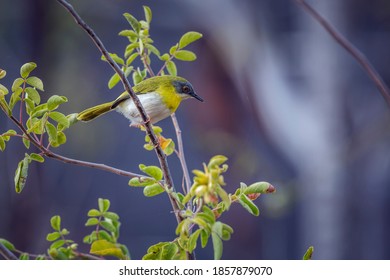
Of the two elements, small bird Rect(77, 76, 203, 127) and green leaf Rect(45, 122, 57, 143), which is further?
small bird Rect(77, 76, 203, 127)

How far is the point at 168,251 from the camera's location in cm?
62

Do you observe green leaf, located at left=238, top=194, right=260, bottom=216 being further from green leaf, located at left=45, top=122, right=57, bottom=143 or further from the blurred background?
the blurred background

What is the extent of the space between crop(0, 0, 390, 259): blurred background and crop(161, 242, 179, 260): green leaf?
4.34ft

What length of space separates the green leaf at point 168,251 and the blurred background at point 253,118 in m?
1.32

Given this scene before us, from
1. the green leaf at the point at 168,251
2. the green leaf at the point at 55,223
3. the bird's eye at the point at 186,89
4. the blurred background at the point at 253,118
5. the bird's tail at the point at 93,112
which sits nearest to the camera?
the green leaf at the point at 168,251

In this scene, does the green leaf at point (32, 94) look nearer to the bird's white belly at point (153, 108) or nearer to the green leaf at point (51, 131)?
the green leaf at point (51, 131)

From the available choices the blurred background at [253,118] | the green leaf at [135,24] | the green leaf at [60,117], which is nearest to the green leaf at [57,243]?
the green leaf at [60,117]

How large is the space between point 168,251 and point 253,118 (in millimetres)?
1557

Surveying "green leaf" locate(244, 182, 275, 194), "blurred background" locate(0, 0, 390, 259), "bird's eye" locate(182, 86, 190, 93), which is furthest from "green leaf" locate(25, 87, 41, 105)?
"blurred background" locate(0, 0, 390, 259)

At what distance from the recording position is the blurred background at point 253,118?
78.7 inches

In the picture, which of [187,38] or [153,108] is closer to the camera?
[187,38]

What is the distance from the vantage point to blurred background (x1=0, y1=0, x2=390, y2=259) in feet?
6.56

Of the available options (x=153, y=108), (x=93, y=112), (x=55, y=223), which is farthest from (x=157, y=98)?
(x=55, y=223)

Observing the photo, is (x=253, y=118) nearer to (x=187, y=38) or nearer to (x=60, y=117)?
(x=187, y=38)
